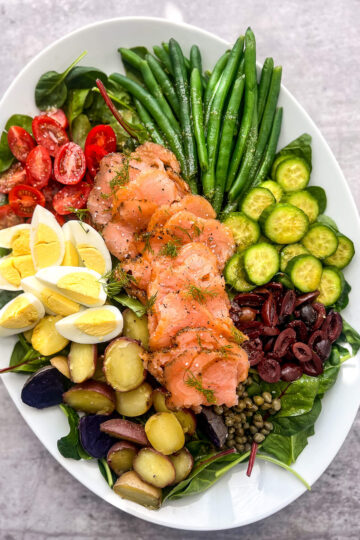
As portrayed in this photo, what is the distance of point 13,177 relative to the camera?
333 cm

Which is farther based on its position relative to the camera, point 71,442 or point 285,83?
point 285,83

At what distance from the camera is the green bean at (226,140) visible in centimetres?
329

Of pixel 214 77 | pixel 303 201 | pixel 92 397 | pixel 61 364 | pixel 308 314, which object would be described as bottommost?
pixel 92 397

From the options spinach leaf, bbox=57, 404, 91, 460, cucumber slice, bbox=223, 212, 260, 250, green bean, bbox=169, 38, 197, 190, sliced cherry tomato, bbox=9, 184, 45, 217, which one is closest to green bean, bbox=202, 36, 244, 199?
green bean, bbox=169, 38, 197, 190

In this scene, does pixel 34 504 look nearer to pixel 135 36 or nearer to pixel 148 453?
pixel 148 453

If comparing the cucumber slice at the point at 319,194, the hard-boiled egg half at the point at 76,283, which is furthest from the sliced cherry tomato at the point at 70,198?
the cucumber slice at the point at 319,194

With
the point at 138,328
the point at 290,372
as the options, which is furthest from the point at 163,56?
the point at 290,372

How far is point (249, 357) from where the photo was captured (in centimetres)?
307

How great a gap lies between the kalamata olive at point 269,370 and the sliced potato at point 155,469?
83cm

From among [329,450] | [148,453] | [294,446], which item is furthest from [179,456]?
[329,450]

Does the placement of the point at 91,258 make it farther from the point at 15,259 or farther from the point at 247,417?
the point at 247,417

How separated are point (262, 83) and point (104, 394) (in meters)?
2.45

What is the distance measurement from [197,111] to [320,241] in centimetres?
126

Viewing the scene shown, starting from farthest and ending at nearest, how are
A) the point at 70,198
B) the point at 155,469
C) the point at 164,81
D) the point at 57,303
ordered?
the point at 164,81 → the point at 70,198 → the point at 57,303 → the point at 155,469
